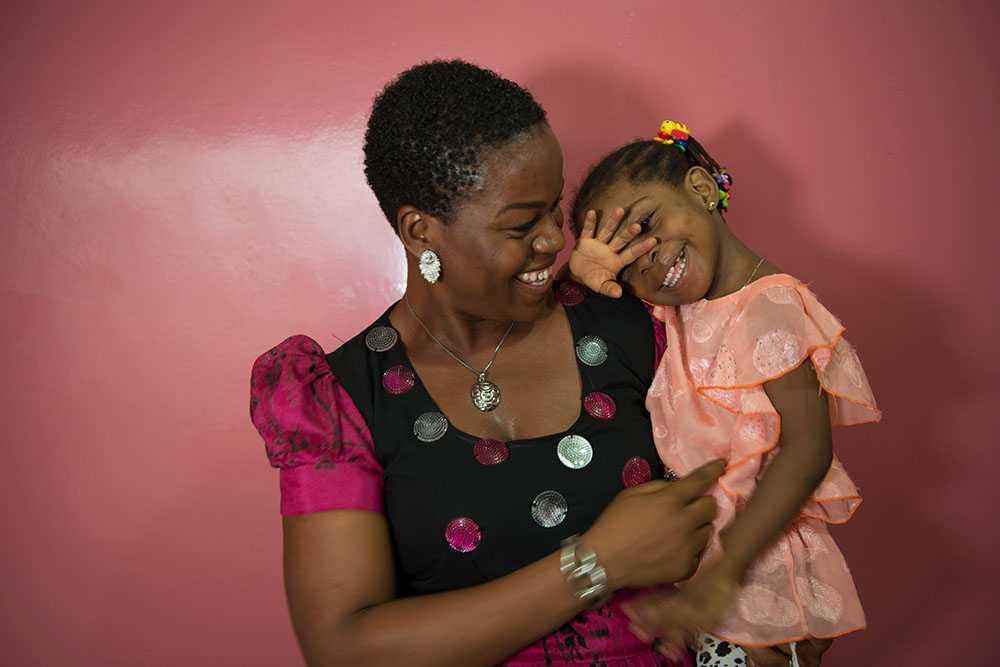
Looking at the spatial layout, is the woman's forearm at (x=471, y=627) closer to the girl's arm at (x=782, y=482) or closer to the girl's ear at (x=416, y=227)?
the girl's arm at (x=782, y=482)

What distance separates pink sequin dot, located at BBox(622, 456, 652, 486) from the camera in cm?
145

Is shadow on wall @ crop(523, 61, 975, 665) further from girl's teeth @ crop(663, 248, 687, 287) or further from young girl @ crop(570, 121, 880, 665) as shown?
girl's teeth @ crop(663, 248, 687, 287)

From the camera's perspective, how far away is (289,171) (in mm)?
2133

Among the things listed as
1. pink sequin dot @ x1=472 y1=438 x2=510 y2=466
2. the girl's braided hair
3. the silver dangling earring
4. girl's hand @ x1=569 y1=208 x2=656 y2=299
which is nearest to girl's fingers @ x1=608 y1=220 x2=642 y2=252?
girl's hand @ x1=569 y1=208 x2=656 y2=299

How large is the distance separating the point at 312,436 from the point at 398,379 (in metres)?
0.22

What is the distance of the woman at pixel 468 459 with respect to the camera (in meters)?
1.26

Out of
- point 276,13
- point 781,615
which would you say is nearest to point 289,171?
point 276,13

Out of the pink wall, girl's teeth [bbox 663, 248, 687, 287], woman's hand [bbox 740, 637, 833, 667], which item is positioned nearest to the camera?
woman's hand [bbox 740, 637, 833, 667]

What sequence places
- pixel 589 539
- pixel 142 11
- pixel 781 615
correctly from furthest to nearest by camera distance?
pixel 142 11 → pixel 781 615 → pixel 589 539

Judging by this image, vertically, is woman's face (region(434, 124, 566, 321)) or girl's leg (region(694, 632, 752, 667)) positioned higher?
woman's face (region(434, 124, 566, 321))

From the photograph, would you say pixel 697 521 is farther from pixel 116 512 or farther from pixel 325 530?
pixel 116 512

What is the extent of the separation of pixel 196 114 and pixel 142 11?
0.98 feet

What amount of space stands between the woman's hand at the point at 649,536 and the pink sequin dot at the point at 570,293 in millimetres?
488

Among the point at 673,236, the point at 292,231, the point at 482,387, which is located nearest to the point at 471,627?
the point at 482,387
